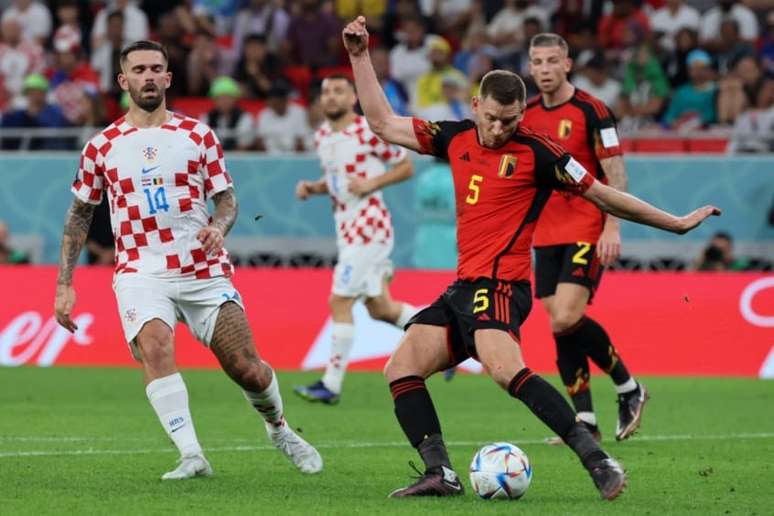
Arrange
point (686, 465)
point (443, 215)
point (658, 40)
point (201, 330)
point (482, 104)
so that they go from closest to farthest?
point (482, 104)
point (201, 330)
point (686, 465)
point (443, 215)
point (658, 40)

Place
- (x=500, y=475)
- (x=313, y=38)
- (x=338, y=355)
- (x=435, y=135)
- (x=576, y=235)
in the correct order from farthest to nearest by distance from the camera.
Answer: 1. (x=313, y=38)
2. (x=338, y=355)
3. (x=576, y=235)
4. (x=435, y=135)
5. (x=500, y=475)

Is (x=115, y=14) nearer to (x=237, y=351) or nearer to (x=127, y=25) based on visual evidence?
(x=127, y=25)

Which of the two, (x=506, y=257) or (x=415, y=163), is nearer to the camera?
(x=506, y=257)

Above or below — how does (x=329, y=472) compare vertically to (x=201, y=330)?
below

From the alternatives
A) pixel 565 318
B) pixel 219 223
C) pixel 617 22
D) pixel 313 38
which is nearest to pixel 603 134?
pixel 565 318

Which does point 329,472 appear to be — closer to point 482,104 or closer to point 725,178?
point 482,104

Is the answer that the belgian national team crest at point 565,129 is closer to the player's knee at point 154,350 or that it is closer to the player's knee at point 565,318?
the player's knee at point 565,318

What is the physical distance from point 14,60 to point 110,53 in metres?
1.52

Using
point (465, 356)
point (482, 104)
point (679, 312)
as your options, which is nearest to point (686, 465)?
point (465, 356)

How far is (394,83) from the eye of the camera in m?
21.8

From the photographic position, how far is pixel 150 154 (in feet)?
29.1

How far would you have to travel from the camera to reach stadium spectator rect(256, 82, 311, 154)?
2052 centimetres

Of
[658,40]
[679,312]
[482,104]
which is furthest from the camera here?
[658,40]

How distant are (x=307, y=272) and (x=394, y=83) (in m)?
4.76
